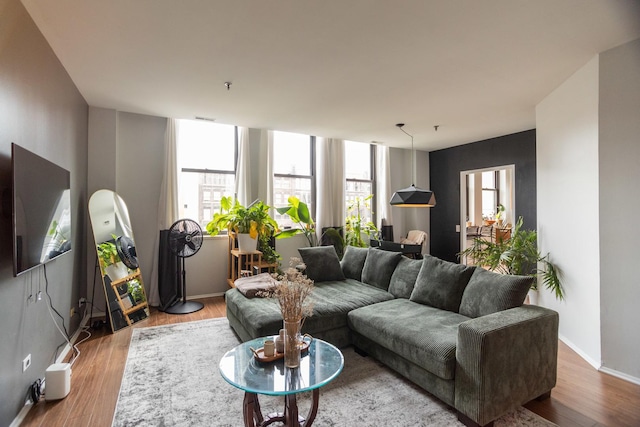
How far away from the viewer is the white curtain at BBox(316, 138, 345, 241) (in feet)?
19.6

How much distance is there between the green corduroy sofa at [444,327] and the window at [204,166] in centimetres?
199

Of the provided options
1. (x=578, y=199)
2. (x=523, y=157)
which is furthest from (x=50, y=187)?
(x=523, y=157)

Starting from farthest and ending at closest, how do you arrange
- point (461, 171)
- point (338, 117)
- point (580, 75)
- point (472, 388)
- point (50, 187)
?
point (461, 171), point (338, 117), point (580, 75), point (50, 187), point (472, 388)

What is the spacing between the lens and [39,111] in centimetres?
247

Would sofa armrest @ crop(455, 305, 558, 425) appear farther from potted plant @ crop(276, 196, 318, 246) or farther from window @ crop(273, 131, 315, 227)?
window @ crop(273, 131, 315, 227)

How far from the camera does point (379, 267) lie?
3.80 m

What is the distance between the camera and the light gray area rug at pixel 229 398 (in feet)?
6.95

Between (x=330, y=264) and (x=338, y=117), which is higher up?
(x=338, y=117)

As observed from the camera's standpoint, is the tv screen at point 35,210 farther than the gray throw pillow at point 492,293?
Result: No

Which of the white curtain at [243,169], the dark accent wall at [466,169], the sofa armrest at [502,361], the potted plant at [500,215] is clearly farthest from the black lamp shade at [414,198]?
the potted plant at [500,215]

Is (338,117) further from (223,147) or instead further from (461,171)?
(461,171)

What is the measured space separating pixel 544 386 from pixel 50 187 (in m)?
3.89

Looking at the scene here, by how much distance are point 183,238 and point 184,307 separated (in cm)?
100

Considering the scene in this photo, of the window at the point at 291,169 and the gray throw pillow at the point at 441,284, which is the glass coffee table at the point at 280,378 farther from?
the window at the point at 291,169
